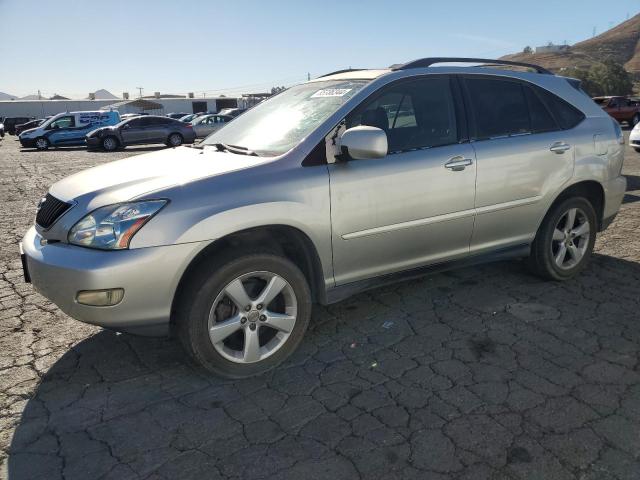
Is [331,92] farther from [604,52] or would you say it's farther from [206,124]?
[604,52]

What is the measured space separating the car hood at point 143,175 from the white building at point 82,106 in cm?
5759

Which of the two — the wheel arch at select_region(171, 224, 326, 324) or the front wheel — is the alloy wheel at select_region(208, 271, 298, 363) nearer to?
the wheel arch at select_region(171, 224, 326, 324)

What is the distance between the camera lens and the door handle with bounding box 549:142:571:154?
4.05 meters

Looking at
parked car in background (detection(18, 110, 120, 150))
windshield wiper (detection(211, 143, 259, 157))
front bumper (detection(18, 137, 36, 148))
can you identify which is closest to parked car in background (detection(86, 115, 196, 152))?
parked car in background (detection(18, 110, 120, 150))

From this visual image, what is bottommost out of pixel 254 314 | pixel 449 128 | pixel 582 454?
pixel 582 454

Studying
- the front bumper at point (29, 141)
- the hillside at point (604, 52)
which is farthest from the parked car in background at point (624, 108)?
the hillside at point (604, 52)

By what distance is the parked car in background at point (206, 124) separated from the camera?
24.2m

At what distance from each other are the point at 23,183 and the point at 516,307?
11149mm

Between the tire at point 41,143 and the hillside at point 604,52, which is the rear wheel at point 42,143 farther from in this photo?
the hillside at point 604,52

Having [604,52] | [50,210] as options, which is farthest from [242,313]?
[604,52]

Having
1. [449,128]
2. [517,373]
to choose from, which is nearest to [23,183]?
[449,128]

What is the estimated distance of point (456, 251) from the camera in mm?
3783

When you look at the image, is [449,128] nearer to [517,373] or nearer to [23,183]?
[517,373]

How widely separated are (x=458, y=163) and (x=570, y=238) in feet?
4.94
